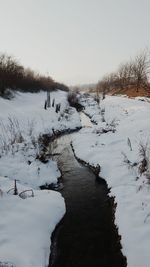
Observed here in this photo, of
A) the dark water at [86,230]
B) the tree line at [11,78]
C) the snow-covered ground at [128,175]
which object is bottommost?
the dark water at [86,230]

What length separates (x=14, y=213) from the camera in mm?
7164

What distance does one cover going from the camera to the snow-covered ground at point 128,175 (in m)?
6.55

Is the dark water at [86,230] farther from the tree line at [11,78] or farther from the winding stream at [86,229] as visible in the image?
the tree line at [11,78]

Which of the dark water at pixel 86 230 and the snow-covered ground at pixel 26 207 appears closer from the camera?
the snow-covered ground at pixel 26 207

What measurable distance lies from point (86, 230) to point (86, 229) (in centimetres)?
5

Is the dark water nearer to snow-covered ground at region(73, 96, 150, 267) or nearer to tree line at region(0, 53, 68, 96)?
snow-covered ground at region(73, 96, 150, 267)

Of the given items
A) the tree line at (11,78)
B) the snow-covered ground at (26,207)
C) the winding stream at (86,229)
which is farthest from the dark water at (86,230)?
the tree line at (11,78)

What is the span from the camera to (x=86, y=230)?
25.6ft

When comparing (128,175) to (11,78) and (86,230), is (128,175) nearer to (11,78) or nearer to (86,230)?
(86,230)

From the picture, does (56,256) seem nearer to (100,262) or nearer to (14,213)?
(100,262)

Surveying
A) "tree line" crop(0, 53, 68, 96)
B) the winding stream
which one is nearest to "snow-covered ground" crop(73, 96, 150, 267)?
the winding stream

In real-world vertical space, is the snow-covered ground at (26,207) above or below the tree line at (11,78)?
below

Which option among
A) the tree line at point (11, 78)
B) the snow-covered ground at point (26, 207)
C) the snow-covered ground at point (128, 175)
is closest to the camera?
the snow-covered ground at point (26, 207)

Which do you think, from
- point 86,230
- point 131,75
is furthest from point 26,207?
point 131,75
